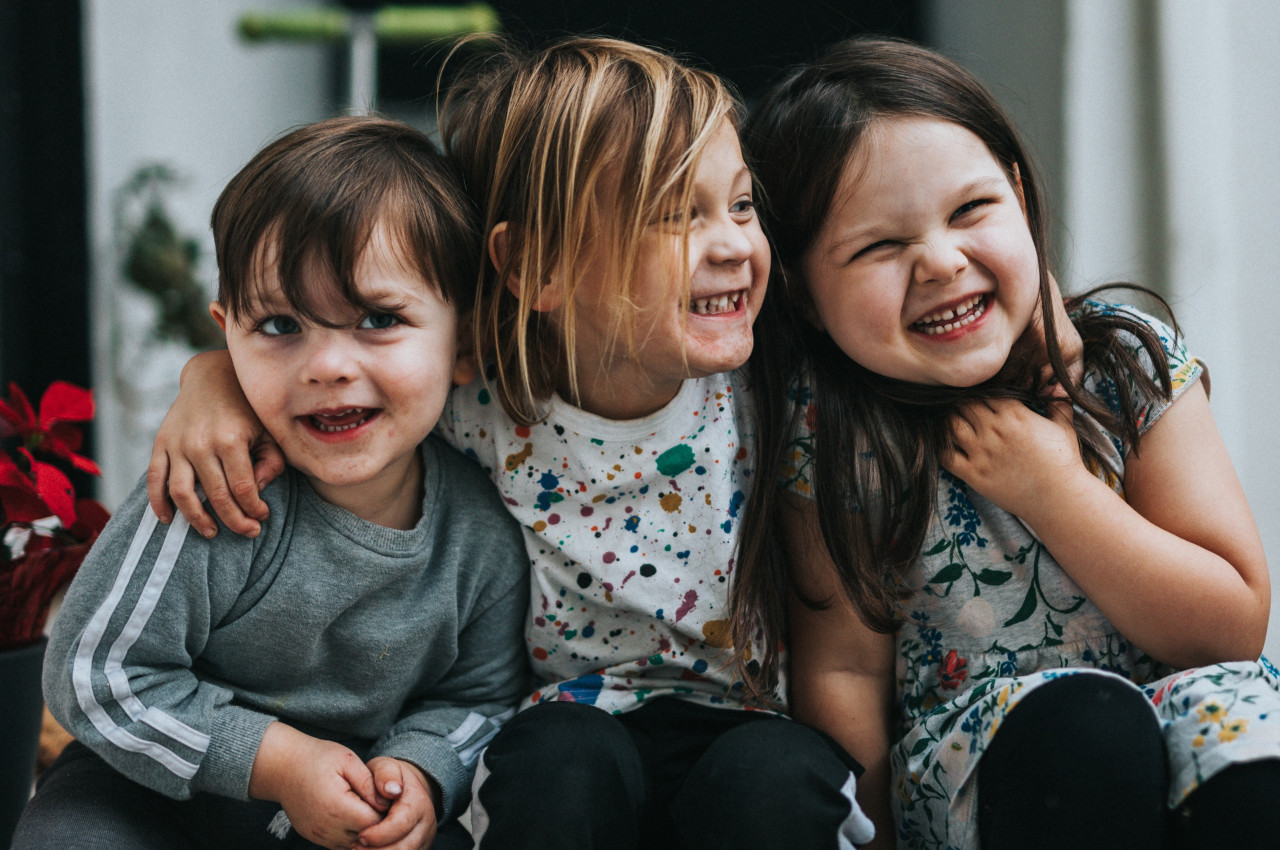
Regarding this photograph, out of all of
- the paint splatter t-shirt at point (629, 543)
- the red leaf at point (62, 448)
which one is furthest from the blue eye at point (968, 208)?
the red leaf at point (62, 448)

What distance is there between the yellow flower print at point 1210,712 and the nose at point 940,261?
37 cm

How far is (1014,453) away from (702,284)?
0.98ft

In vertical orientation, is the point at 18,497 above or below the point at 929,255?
below

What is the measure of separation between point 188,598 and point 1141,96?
4.47ft

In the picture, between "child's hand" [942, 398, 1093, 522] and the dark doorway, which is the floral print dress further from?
the dark doorway

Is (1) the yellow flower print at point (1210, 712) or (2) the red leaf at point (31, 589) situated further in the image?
(2) the red leaf at point (31, 589)

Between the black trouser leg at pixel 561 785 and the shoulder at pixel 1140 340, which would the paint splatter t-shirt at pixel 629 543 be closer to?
the black trouser leg at pixel 561 785

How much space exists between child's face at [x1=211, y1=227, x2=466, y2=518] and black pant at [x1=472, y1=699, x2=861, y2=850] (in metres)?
0.26

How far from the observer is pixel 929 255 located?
2.69ft

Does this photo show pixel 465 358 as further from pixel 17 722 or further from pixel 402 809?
pixel 17 722

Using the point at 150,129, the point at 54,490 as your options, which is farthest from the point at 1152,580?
the point at 150,129

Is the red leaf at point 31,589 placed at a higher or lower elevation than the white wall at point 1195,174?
lower

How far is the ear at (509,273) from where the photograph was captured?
2.82 ft

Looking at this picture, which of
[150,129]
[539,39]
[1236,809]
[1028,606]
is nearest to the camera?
[1236,809]
